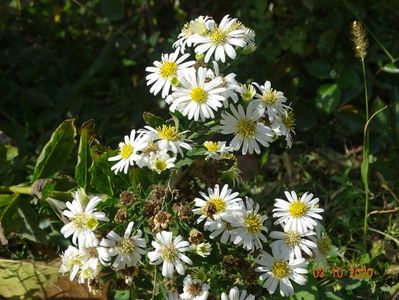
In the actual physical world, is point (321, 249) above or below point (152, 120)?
below

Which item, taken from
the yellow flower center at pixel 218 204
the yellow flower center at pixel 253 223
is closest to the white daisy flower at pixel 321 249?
the yellow flower center at pixel 253 223

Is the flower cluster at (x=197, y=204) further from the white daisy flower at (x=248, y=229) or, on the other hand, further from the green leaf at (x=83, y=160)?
the green leaf at (x=83, y=160)

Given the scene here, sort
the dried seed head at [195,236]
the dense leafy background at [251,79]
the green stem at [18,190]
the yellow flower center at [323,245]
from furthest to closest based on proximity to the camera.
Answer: the dense leafy background at [251,79] < the green stem at [18,190] < the yellow flower center at [323,245] < the dried seed head at [195,236]

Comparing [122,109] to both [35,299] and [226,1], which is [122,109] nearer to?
[226,1]

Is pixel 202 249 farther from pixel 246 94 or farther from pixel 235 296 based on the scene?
pixel 246 94

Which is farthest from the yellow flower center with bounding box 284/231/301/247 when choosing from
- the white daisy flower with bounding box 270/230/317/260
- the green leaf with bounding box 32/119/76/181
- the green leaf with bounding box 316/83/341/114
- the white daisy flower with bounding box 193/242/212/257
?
the green leaf with bounding box 316/83/341/114

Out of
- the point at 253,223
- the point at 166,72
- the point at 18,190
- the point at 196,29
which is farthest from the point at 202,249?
the point at 18,190
